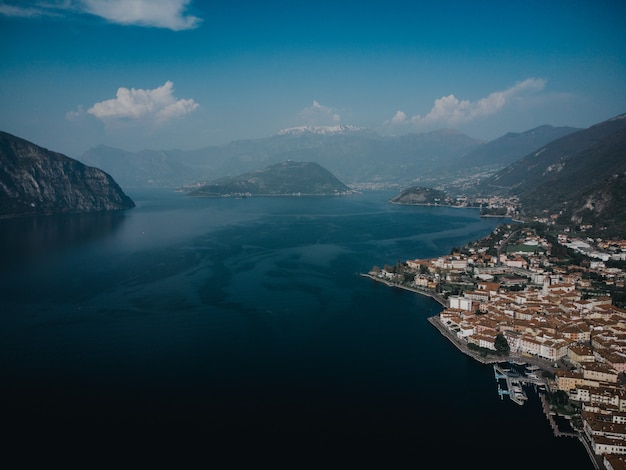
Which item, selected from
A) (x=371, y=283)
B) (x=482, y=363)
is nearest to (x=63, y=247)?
(x=371, y=283)

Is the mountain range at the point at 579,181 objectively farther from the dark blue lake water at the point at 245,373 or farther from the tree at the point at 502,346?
the tree at the point at 502,346

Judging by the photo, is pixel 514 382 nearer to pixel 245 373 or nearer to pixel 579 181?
pixel 245 373

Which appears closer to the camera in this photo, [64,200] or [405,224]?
[405,224]

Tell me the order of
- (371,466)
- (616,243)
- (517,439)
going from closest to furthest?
(371,466) → (517,439) → (616,243)

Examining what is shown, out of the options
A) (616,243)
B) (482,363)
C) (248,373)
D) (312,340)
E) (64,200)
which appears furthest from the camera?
(64,200)

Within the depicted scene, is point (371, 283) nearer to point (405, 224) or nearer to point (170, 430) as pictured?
point (170, 430)

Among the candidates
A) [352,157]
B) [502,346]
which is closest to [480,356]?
[502,346]

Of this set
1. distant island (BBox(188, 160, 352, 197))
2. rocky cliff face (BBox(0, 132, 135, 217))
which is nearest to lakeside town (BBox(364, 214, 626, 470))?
rocky cliff face (BBox(0, 132, 135, 217))
